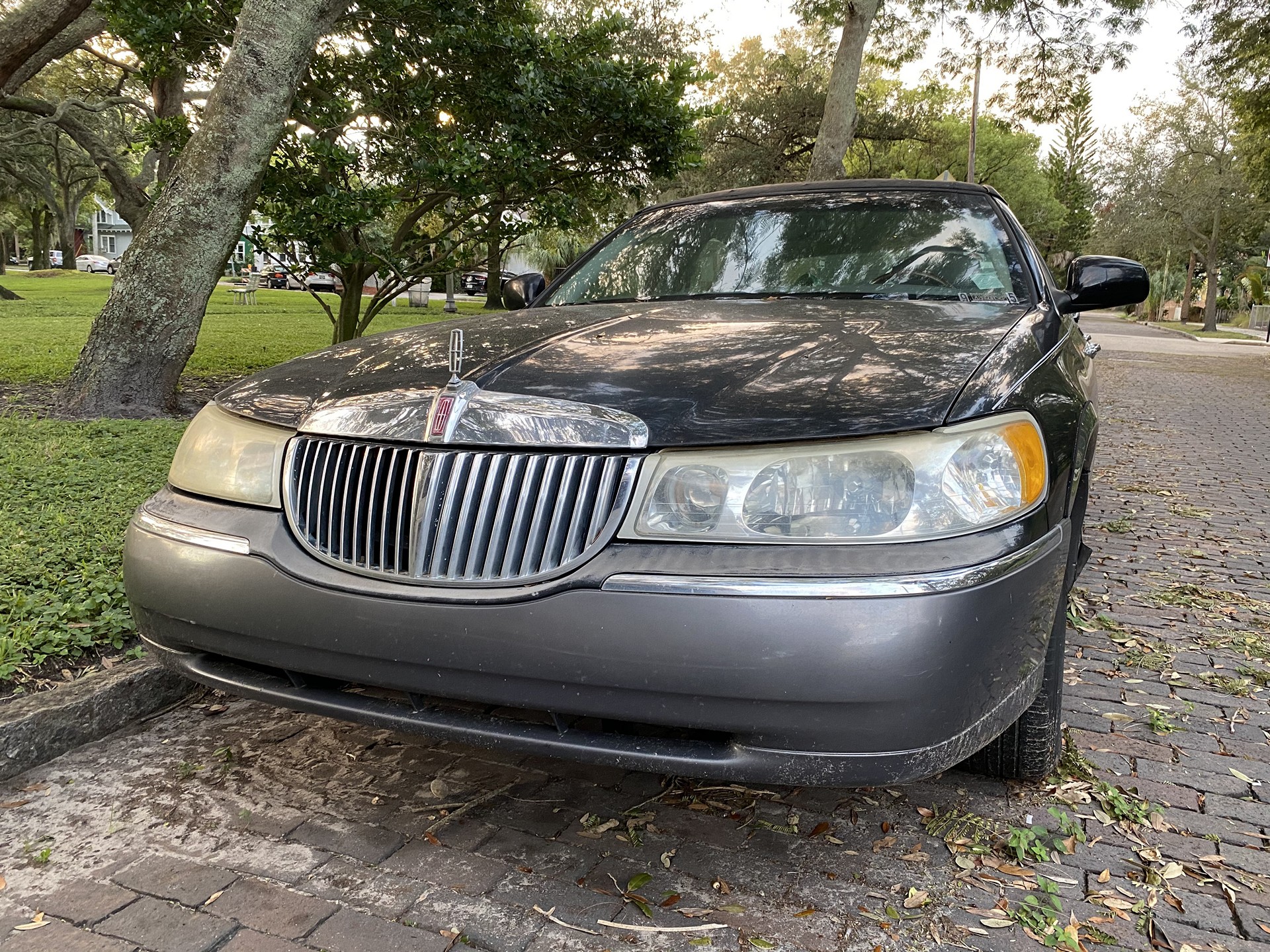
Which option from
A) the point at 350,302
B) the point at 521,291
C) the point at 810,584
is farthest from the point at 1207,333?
the point at 810,584

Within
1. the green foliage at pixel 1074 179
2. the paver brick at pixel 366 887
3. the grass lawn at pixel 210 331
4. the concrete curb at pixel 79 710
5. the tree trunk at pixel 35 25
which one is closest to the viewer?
the paver brick at pixel 366 887

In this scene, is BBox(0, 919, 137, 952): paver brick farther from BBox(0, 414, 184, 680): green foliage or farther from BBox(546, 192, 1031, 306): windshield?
BBox(546, 192, 1031, 306): windshield

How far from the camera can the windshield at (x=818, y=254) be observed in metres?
3.21

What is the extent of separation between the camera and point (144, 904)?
2096 mm

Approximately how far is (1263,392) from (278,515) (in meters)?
16.2

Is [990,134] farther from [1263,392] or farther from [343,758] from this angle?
[343,758]

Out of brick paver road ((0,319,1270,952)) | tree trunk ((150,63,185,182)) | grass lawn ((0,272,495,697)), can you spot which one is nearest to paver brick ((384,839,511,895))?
brick paver road ((0,319,1270,952))

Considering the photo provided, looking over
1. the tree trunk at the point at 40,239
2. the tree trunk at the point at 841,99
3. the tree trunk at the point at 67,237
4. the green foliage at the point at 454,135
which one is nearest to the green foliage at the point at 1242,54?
the tree trunk at the point at 841,99

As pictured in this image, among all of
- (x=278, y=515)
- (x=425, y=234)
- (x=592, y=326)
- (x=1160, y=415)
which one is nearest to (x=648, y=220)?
(x=592, y=326)

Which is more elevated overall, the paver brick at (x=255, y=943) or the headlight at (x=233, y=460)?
the headlight at (x=233, y=460)

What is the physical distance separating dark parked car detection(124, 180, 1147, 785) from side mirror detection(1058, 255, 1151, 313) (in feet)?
3.85

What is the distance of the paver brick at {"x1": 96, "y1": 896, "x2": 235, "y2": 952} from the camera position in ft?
6.44

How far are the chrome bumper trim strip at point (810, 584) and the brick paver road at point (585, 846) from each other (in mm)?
783

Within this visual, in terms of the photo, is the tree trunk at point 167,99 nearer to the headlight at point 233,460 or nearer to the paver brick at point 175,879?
the headlight at point 233,460
